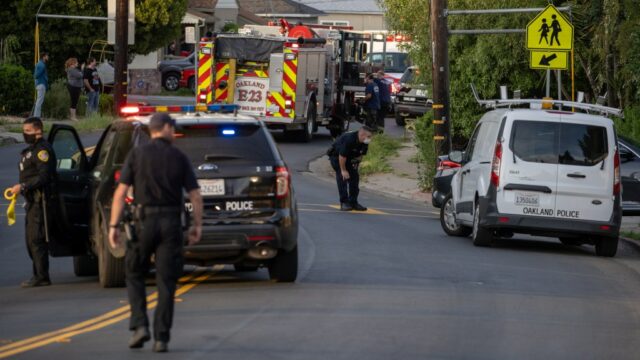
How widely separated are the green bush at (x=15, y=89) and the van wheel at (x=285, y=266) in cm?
2569

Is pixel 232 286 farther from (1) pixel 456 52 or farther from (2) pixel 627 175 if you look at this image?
(1) pixel 456 52

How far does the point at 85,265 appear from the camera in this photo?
48.4ft

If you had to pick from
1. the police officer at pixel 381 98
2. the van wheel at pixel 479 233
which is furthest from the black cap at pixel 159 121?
the police officer at pixel 381 98

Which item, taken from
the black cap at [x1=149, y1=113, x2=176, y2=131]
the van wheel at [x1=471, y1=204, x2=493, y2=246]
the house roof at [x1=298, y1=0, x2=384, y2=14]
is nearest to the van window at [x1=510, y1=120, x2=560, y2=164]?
the van wheel at [x1=471, y1=204, x2=493, y2=246]

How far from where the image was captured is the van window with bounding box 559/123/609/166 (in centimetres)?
1759

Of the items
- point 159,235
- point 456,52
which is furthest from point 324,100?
point 159,235

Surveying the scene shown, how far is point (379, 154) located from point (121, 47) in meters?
8.33

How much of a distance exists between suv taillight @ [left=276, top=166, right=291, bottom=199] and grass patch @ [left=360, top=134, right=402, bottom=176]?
59.8 ft

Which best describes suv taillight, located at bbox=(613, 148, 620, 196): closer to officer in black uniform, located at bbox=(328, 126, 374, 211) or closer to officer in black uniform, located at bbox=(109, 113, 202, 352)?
officer in black uniform, located at bbox=(328, 126, 374, 211)

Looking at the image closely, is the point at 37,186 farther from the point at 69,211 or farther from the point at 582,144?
the point at 582,144

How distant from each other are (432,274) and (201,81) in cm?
2070

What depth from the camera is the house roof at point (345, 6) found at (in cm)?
9825

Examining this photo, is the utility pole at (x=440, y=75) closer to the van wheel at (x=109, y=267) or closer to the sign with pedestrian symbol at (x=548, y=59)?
the sign with pedestrian symbol at (x=548, y=59)

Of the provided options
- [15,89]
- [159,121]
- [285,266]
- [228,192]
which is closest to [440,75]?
[285,266]
